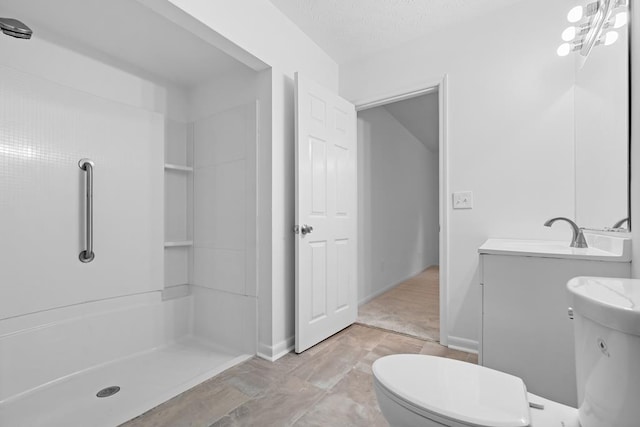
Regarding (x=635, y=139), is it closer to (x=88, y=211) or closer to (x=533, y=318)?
(x=533, y=318)

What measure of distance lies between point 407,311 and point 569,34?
2444mm

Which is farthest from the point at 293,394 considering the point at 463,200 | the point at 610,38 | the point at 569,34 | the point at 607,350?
the point at 569,34

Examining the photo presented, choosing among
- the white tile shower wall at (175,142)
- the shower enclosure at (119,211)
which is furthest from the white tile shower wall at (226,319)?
the white tile shower wall at (175,142)

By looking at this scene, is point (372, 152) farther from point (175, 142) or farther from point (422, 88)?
point (175, 142)

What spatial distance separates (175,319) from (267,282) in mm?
1005

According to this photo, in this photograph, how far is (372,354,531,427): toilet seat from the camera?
0.73 metres

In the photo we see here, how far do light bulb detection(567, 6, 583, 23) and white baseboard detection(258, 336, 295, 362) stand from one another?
2.60 m

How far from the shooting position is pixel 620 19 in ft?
4.17

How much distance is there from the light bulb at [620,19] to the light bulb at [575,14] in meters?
0.41

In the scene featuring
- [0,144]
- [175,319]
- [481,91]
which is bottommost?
[175,319]

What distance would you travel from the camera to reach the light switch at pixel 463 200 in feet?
6.89

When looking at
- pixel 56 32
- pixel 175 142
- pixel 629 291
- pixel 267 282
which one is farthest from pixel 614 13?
pixel 56 32

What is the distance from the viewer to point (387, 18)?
6.89 feet

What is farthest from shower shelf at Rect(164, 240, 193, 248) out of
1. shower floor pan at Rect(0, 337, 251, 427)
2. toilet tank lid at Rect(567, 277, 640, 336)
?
toilet tank lid at Rect(567, 277, 640, 336)
